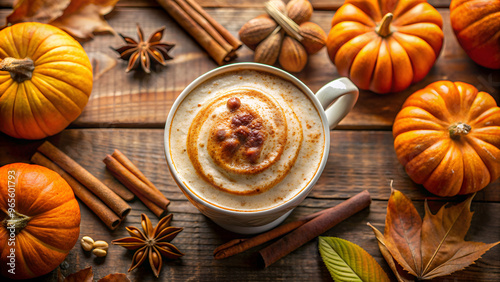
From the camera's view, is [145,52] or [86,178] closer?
[86,178]

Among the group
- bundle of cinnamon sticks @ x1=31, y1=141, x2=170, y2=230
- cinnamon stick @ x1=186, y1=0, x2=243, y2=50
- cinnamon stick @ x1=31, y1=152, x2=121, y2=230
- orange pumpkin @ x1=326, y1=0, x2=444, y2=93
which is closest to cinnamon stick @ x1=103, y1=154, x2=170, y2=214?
bundle of cinnamon sticks @ x1=31, y1=141, x2=170, y2=230

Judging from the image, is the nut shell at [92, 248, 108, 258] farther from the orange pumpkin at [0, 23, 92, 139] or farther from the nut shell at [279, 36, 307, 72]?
the nut shell at [279, 36, 307, 72]

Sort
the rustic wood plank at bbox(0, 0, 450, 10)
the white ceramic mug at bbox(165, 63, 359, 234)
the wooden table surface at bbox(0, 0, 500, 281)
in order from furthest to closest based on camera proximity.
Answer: the rustic wood plank at bbox(0, 0, 450, 10) < the wooden table surface at bbox(0, 0, 500, 281) < the white ceramic mug at bbox(165, 63, 359, 234)

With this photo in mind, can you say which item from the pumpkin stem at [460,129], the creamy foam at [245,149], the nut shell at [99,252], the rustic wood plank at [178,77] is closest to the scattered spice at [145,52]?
the rustic wood plank at [178,77]

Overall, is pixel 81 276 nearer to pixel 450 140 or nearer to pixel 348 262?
pixel 348 262

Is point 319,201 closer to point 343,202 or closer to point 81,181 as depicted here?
point 343,202

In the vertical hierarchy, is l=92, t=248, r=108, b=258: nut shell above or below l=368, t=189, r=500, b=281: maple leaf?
below

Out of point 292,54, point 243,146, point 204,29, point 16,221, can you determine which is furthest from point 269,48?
point 16,221
